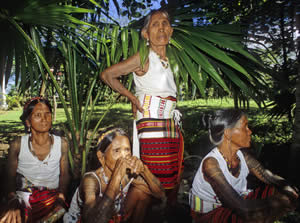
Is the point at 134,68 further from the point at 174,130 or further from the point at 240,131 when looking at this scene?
the point at 240,131

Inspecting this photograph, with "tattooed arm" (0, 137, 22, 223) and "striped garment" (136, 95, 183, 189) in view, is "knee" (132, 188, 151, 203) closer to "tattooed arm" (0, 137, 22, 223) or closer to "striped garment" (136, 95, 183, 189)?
"striped garment" (136, 95, 183, 189)

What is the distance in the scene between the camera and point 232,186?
1.09m

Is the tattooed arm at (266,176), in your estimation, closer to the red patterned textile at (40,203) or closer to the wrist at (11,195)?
the red patterned textile at (40,203)

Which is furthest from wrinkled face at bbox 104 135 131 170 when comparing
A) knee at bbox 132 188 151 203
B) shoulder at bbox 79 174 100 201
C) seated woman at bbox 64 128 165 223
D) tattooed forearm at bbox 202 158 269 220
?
tattooed forearm at bbox 202 158 269 220

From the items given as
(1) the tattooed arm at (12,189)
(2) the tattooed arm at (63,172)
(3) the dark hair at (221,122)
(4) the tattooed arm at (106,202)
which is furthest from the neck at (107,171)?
(3) the dark hair at (221,122)

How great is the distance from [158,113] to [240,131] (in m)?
0.44

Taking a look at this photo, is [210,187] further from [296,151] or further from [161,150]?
[296,151]

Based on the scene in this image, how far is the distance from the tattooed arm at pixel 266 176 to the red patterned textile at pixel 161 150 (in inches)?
16.9

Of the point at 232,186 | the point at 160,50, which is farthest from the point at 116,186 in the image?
the point at 160,50

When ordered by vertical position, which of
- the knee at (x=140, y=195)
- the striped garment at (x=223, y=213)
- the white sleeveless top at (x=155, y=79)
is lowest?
the striped garment at (x=223, y=213)

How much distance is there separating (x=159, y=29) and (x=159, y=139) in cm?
61

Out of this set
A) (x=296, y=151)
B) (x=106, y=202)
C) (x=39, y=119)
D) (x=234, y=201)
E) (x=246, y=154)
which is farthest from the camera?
(x=296, y=151)

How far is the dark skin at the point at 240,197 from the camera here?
1.03 m

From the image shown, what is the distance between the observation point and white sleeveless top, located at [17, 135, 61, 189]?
46.1 inches
